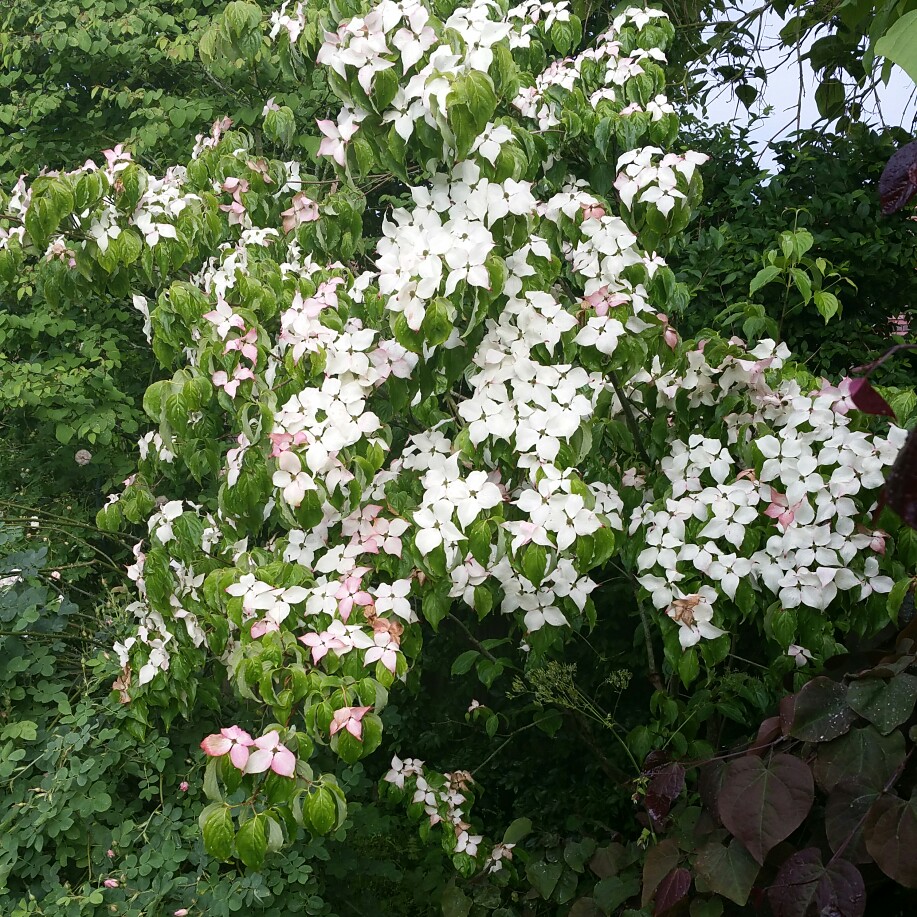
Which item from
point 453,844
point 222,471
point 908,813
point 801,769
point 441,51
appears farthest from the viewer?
point 453,844

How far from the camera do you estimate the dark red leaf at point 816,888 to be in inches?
58.9

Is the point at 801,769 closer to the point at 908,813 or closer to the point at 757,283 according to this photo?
the point at 908,813

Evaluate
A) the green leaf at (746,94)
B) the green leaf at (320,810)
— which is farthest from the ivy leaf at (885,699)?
the green leaf at (746,94)

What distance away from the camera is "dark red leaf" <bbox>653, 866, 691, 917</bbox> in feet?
5.69

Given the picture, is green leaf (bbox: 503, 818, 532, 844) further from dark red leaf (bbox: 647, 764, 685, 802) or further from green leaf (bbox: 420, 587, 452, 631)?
green leaf (bbox: 420, 587, 452, 631)

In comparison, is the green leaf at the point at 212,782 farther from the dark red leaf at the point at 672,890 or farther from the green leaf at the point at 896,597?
the green leaf at the point at 896,597

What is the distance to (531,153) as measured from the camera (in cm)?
217

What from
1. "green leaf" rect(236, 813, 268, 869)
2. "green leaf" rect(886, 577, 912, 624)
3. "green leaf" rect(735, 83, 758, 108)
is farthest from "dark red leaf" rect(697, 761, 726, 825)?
"green leaf" rect(735, 83, 758, 108)

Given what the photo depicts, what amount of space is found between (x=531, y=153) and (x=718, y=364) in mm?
636

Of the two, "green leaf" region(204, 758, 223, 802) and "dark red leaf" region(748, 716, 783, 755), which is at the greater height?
"dark red leaf" region(748, 716, 783, 755)

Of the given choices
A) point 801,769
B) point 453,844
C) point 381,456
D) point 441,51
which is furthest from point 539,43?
point 453,844

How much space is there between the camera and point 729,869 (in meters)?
1.69

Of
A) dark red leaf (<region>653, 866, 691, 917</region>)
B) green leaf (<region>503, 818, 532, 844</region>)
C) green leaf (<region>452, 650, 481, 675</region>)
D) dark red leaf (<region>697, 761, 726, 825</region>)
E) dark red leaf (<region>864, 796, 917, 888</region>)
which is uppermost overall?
dark red leaf (<region>864, 796, 917, 888</region>)

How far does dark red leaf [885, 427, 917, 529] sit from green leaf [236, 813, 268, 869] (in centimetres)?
123
